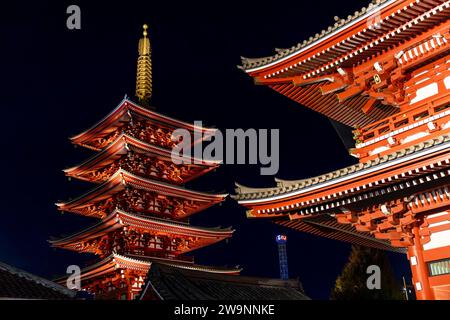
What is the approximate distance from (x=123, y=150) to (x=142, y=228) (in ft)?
20.7

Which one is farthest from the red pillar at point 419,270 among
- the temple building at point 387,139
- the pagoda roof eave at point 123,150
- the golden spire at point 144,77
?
the golden spire at point 144,77

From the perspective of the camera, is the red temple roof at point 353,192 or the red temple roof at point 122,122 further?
the red temple roof at point 122,122

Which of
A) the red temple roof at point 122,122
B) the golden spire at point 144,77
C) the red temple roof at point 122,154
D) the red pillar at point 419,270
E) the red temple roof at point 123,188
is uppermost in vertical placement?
the golden spire at point 144,77

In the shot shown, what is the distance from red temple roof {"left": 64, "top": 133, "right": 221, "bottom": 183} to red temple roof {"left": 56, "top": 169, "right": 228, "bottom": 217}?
8.85ft

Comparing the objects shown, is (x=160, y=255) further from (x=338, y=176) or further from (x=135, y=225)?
(x=338, y=176)

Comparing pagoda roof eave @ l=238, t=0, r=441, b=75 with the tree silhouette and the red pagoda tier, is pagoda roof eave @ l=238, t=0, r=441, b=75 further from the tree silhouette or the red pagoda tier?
the tree silhouette

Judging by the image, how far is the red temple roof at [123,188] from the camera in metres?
34.3

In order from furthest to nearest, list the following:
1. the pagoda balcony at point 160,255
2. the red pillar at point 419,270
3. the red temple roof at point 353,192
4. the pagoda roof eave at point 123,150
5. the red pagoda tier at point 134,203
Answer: the pagoda roof eave at point 123,150 < the pagoda balcony at point 160,255 < the red pagoda tier at point 134,203 < the red pillar at point 419,270 < the red temple roof at point 353,192

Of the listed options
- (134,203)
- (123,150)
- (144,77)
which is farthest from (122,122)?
(144,77)

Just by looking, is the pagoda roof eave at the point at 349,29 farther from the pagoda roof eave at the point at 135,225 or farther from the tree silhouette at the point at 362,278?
the tree silhouette at the point at 362,278

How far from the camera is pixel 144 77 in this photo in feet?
144
